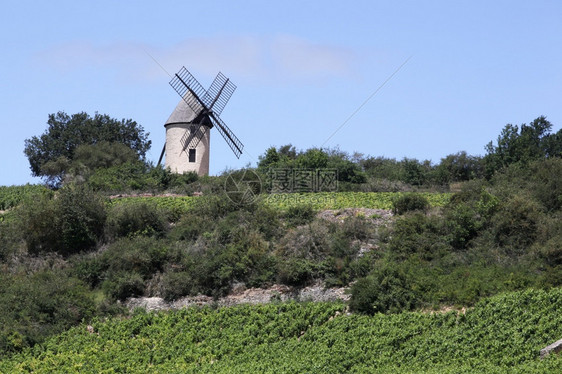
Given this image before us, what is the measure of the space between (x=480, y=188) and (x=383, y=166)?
77.9 ft

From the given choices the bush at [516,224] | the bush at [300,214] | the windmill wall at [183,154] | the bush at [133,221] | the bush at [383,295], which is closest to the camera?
the bush at [383,295]

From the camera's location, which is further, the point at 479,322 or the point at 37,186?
the point at 37,186

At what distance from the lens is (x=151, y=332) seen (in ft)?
105

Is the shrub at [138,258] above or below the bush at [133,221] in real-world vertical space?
below

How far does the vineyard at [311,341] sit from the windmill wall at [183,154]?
2548 centimetres

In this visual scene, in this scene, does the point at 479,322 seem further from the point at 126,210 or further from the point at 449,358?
the point at 126,210

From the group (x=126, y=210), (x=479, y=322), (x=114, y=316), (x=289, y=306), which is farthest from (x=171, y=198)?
(x=479, y=322)

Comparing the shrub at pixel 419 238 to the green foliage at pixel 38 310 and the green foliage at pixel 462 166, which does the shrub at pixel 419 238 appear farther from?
the green foliage at pixel 462 166

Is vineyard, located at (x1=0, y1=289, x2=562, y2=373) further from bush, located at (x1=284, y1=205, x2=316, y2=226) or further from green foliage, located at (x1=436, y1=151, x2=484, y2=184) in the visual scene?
green foliage, located at (x1=436, y1=151, x2=484, y2=184)

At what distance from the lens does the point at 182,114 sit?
5909 centimetres

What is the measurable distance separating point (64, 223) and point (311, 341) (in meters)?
16.9

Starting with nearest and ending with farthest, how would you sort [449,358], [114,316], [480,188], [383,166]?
[449,358] < [114,316] < [480,188] < [383,166]

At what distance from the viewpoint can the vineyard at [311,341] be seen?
1018 inches

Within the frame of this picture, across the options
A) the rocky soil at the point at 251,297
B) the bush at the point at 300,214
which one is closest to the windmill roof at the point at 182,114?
the bush at the point at 300,214
